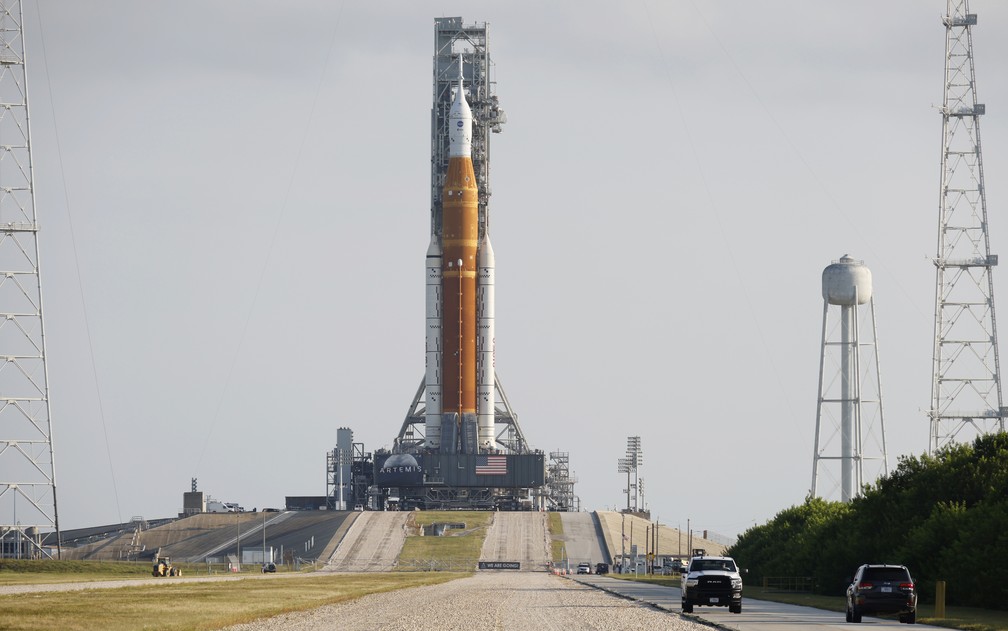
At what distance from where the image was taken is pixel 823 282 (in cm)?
11762

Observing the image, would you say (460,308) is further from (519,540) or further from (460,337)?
(519,540)

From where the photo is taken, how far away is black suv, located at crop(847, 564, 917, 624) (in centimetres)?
4794

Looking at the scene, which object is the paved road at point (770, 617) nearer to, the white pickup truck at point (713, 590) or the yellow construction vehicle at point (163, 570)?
the white pickup truck at point (713, 590)

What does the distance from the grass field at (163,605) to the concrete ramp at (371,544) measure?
52458mm

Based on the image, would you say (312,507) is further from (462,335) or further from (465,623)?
(465,623)

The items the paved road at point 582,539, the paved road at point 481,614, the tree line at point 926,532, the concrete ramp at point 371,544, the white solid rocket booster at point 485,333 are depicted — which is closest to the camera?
the paved road at point 481,614

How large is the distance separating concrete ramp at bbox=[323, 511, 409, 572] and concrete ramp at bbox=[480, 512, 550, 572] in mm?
8314

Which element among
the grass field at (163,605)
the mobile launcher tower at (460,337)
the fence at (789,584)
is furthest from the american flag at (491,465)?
the grass field at (163,605)

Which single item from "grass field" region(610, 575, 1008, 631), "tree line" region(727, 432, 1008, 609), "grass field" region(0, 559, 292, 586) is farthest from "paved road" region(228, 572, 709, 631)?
"grass field" region(0, 559, 292, 586)

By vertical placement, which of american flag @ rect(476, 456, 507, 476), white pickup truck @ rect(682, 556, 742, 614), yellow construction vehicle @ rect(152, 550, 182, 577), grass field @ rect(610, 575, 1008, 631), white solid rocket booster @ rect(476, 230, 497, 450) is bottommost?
yellow construction vehicle @ rect(152, 550, 182, 577)

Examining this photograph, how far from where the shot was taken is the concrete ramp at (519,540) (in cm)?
13738

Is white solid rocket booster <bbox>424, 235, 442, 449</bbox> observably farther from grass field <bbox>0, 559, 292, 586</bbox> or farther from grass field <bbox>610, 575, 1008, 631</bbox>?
grass field <bbox>610, 575, 1008, 631</bbox>

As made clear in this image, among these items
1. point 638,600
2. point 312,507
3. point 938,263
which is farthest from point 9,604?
point 312,507

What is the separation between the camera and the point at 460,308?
151000mm
